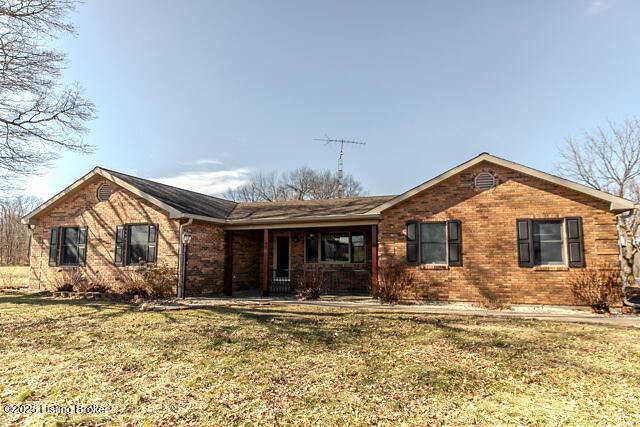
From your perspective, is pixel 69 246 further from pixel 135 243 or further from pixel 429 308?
pixel 429 308

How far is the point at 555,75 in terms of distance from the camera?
1377 centimetres

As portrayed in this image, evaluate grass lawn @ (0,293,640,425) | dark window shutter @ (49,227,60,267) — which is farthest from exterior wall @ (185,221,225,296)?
dark window shutter @ (49,227,60,267)

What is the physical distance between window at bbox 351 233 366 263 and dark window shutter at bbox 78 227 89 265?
418 inches

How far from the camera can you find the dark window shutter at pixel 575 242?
10492 millimetres

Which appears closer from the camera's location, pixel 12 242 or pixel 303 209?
pixel 303 209

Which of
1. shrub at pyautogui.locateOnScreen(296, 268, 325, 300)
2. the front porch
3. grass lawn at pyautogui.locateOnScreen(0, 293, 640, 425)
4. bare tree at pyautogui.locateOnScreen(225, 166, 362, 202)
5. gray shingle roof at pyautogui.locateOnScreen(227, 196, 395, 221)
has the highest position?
bare tree at pyautogui.locateOnScreen(225, 166, 362, 202)

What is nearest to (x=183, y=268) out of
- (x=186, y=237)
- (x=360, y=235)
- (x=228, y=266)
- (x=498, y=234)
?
(x=186, y=237)

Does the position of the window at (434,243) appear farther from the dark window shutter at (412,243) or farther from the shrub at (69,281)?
the shrub at (69,281)

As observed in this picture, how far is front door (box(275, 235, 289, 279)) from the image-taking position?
53.5ft

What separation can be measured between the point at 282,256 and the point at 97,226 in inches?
293

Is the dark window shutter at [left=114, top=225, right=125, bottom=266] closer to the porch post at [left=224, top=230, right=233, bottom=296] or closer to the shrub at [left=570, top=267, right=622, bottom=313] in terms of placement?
the porch post at [left=224, top=230, right=233, bottom=296]

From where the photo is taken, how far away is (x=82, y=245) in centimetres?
1527

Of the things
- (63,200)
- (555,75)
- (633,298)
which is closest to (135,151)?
(63,200)

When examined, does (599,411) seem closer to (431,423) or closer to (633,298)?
(431,423)
